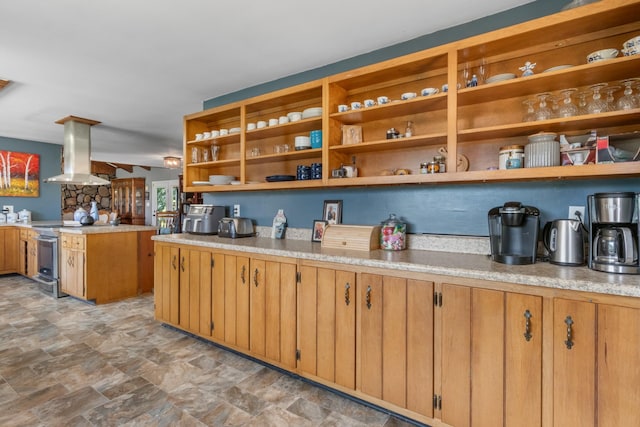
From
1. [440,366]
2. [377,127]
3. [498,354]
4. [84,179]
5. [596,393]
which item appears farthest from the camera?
[84,179]

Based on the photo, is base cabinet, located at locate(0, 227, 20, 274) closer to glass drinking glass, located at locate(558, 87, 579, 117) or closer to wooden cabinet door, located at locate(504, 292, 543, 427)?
wooden cabinet door, located at locate(504, 292, 543, 427)

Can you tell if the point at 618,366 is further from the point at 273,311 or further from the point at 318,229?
the point at 318,229

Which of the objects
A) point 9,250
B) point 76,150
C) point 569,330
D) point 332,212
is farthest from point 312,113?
point 9,250

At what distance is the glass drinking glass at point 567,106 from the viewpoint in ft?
5.59

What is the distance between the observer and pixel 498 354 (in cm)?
147

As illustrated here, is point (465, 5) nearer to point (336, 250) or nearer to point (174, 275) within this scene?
point (336, 250)

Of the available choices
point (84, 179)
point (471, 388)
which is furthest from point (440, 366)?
point (84, 179)

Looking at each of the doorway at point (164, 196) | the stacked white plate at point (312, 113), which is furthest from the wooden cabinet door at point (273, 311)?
the doorway at point (164, 196)

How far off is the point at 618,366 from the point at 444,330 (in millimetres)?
647

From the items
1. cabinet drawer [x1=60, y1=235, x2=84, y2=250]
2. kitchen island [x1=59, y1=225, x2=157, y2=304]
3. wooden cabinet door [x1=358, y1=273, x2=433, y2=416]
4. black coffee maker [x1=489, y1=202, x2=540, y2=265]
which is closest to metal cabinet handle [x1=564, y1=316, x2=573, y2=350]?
black coffee maker [x1=489, y1=202, x2=540, y2=265]

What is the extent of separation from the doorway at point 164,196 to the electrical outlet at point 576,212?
909 centimetres

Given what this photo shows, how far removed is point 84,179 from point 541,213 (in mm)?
5433

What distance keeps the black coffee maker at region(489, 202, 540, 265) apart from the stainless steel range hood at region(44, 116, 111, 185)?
520 cm

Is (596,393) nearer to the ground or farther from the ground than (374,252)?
nearer to the ground
